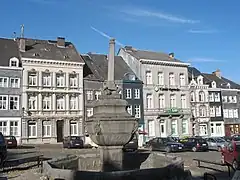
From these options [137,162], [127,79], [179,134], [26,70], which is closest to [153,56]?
[127,79]

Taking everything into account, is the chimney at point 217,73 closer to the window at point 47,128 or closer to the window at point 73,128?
the window at point 73,128

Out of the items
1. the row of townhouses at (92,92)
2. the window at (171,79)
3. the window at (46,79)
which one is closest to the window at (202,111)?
the row of townhouses at (92,92)

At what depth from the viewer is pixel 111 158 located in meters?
11.5

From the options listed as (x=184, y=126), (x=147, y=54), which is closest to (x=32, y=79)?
(x=147, y=54)

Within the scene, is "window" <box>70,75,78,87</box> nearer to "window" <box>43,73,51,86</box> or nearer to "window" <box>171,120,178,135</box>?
"window" <box>43,73,51,86</box>

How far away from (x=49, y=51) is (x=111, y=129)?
34399mm

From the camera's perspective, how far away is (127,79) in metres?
46.7

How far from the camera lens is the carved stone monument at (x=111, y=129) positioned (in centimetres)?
1128

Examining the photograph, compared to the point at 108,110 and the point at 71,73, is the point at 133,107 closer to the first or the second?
the point at 71,73

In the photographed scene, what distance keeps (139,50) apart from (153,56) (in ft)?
9.48

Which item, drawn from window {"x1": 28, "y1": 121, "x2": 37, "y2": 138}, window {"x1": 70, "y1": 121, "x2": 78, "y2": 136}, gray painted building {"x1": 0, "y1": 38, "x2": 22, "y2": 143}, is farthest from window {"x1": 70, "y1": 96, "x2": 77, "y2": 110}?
gray painted building {"x1": 0, "y1": 38, "x2": 22, "y2": 143}

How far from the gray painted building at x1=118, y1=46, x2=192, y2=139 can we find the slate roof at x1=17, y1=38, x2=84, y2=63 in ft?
31.1

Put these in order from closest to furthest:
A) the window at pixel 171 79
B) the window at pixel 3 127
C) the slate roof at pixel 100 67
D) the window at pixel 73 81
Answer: the window at pixel 3 127, the window at pixel 73 81, the slate roof at pixel 100 67, the window at pixel 171 79

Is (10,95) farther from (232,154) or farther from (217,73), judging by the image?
(217,73)
